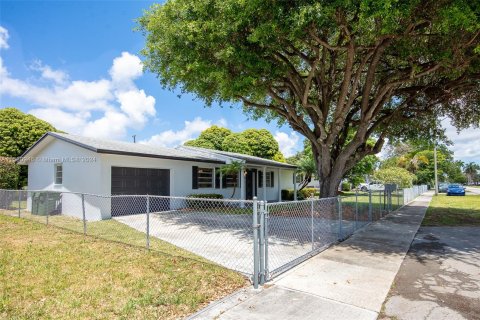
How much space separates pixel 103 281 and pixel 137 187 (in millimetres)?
9268

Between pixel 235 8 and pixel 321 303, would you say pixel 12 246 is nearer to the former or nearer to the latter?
pixel 321 303

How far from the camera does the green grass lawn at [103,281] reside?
164 inches

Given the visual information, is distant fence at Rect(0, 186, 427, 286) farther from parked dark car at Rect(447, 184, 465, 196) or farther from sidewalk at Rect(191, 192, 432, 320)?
parked dark car at Rect(447, 184, 465, 196)

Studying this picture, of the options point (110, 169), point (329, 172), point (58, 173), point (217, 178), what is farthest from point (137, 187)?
point (329, 172)

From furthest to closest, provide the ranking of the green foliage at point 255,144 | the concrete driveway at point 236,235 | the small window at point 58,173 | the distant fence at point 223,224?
1. the green foliage at point 255,144
2. the small window at point 58,173
3. the concrete driveway at point 236,235
4. the distant fence at point 223,224

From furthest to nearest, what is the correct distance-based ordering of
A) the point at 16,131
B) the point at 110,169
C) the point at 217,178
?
1. the point at 16,131
2. the point at 217,178
3. the point at 110,169

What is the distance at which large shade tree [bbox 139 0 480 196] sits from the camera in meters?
7.59

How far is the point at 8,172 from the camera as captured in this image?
1673 cm

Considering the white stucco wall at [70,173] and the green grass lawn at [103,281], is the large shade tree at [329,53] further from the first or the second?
the green grass lawn at [103,281]

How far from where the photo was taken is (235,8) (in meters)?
8.11

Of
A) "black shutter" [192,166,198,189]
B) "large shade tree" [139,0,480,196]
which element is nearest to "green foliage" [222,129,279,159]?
"black shutter" [192,166,198,189]

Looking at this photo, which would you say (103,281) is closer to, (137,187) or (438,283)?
(438,283)

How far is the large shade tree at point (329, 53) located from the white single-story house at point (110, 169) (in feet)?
12.7

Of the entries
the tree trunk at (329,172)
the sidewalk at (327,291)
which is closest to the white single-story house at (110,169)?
the tree trunk at (329,172)
